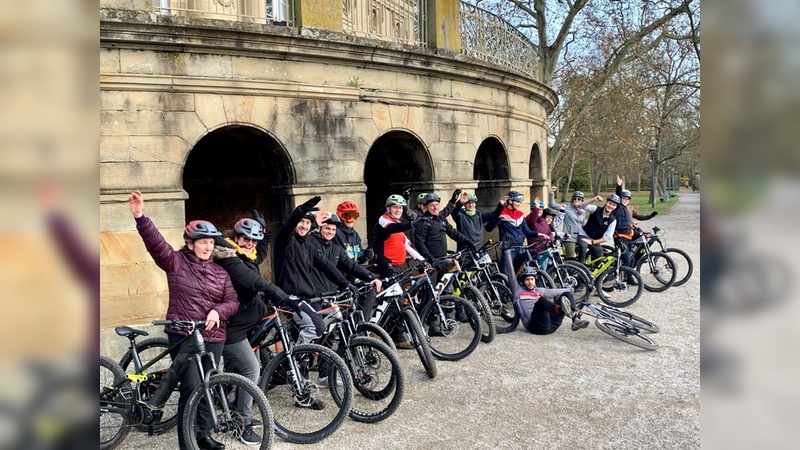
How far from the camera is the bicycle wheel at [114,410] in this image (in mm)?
4469

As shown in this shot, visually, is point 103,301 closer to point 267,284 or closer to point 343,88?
point 267,284

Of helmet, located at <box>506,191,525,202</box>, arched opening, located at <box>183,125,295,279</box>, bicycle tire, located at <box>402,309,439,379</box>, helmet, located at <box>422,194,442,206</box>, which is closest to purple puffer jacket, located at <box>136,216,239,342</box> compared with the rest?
bicycle tire, located at <box>402,309,439,379</box>

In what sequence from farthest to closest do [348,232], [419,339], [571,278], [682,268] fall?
[682,268], [571,278], [348,232], [419,339]

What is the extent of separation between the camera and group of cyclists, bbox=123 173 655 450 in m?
4.32

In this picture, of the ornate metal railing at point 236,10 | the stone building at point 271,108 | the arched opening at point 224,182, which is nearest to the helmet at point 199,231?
the stone building at point 271,108

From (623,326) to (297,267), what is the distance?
406cm

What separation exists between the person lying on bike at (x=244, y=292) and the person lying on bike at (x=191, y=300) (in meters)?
0.19

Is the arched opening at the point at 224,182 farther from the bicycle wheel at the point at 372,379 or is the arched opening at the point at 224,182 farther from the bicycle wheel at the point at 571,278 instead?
the bicycle wheel at the point at 372,379

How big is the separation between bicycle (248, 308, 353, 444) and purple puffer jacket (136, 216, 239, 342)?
0.59 metres

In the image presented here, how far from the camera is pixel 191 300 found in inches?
170

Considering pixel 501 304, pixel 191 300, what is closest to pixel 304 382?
pixel 191 300

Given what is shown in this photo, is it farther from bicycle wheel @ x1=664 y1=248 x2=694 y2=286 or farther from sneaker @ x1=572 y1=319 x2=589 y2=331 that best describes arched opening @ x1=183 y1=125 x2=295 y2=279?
bicycle wheel @ x1=664 y1=248 x2=694 y2=286

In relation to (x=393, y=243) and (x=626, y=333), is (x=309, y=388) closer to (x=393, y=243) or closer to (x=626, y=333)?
(x=393, y=243)
